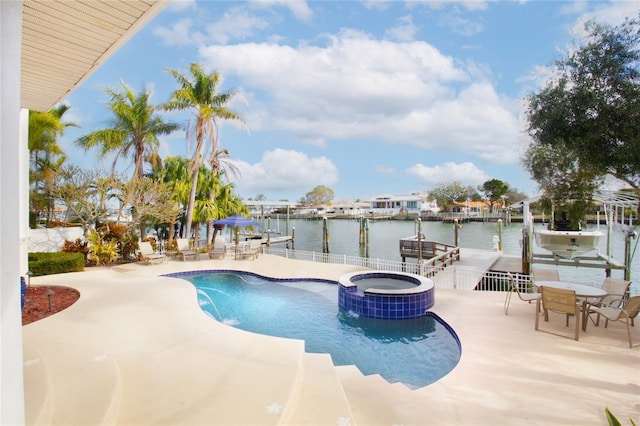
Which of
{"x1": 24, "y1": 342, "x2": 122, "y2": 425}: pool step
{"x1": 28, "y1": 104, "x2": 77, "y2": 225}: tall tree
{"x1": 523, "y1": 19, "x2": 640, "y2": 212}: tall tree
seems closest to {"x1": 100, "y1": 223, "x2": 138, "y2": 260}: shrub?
{"x1": 28, "y1": 104, "x2": 77, "y2": 225}: tall tree

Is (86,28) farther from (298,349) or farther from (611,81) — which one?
(611,81)

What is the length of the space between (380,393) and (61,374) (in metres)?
3.54

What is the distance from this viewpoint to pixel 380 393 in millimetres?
3885

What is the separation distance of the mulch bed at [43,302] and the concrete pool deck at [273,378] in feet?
1.03

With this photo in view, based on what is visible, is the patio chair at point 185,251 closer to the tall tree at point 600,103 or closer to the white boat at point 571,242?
the tall tree at point 600,103

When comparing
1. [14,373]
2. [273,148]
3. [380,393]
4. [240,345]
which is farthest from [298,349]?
[273,148]

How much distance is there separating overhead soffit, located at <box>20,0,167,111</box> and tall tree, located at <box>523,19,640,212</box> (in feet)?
18.1

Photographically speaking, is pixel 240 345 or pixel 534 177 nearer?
pixel 240 345

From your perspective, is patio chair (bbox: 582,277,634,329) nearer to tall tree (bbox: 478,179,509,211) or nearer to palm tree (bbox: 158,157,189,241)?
palm tree (bbox: 158,157,189,241)

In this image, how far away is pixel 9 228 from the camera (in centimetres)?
144

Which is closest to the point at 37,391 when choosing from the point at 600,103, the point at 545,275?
the point at 600,103

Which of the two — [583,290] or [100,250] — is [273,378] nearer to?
[583,290]

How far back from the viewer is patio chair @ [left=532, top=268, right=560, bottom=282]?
7697mm

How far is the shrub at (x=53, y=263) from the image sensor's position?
9305 mm
